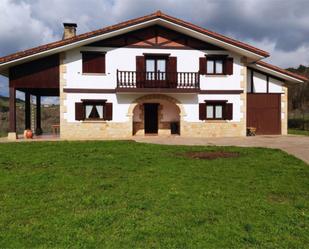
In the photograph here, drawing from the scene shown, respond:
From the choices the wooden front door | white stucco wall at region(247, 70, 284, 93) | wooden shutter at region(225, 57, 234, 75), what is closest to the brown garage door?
white stucco wall at region(247, 70, 284, 93)

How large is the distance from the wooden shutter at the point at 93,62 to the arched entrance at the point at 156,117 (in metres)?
3.31

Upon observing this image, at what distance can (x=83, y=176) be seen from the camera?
7.14 metres

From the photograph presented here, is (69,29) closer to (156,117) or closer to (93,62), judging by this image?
(93,62)

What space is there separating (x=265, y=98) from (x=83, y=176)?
598 inches

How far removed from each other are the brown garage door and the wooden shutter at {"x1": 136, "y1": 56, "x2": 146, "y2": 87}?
7.44 m

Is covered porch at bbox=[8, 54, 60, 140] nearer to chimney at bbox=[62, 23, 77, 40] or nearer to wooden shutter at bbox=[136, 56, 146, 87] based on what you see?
chimney at bbox=[62, 23, 77, 40]

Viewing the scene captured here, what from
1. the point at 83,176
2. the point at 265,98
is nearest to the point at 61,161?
the point at 83,176

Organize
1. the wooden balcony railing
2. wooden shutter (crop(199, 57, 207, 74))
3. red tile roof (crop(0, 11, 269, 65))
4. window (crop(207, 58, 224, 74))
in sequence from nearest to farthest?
red tile roof (crop(0, 11, 269, 65)) < the wooden balcony railing < wooden shutter (crop(199, 57, 207, 74)) < window (crop(207, 58, 224, 74))

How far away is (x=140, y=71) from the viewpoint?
56.6 feet

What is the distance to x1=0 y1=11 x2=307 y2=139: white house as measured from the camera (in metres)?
16.6

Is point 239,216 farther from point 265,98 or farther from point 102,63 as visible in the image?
point 265,98

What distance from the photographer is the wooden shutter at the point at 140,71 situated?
1723 centimetres

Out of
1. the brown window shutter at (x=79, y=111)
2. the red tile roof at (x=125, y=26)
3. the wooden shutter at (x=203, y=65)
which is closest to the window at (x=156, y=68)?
the wooden shutter at (x=203, y=65)

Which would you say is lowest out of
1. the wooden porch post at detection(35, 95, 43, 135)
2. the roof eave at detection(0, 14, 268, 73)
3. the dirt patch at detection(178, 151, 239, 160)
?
the dirt patch at detection(178, 151, 239, 160)
